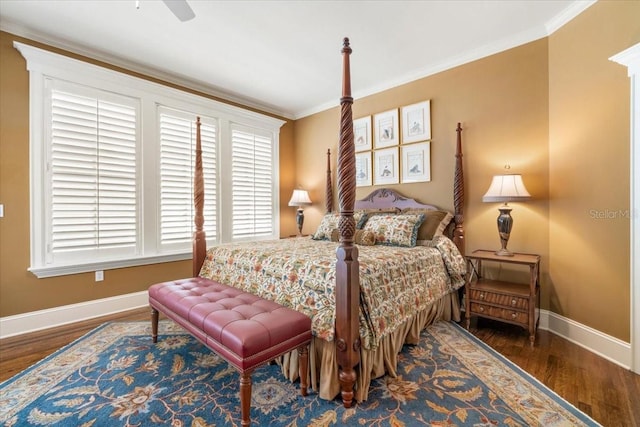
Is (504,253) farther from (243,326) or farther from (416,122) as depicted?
(243,326)

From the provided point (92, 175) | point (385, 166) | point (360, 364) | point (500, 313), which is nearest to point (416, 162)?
point (385, 166)

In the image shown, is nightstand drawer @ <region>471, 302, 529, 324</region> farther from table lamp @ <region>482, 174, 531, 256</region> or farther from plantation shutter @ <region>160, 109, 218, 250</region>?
plantation shutter @ <region>160, 109, 218, 250</region>

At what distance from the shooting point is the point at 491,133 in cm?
302

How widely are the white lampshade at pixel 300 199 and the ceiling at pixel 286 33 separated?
1.73 meters

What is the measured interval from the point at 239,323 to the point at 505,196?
2.47 metres

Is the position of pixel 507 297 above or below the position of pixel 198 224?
below

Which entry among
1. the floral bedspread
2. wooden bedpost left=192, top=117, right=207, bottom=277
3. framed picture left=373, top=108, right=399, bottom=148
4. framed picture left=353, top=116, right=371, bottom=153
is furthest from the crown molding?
the floral bedspread

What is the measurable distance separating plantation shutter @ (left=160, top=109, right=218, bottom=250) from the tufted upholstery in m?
1.64

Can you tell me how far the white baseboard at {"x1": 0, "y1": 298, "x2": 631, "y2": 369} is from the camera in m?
2.15

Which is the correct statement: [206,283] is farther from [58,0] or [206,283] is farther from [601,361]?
[601,361]

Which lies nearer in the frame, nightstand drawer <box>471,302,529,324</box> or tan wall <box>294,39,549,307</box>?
nightstand drawer <box>471,302,529,324</box>

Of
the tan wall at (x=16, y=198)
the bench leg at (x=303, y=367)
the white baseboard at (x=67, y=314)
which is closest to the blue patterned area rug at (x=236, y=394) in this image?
the bench leg at (x=303, y=367)

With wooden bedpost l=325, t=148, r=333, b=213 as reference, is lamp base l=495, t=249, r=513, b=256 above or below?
below

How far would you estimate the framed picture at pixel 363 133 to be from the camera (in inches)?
159
